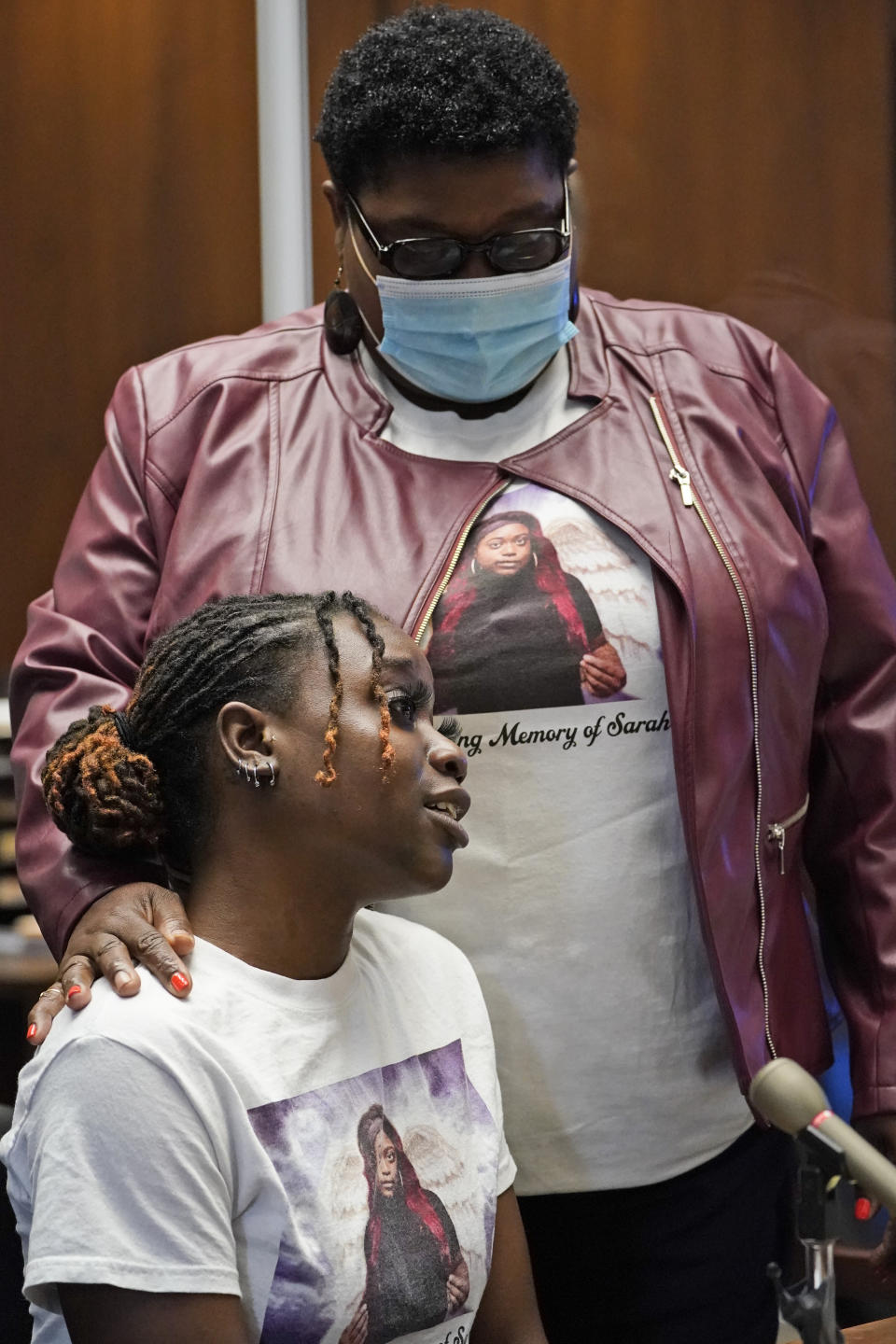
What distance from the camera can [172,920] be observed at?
139 centimetres

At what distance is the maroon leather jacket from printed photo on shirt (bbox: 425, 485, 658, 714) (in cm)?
3

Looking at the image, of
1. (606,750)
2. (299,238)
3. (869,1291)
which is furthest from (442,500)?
(869,1291)

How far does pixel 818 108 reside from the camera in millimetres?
2525

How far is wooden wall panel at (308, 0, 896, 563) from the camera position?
2.53m

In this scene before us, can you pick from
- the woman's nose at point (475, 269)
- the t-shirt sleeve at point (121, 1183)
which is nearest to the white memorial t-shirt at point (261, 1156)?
the t-shirt sleeve at point (121, 1183)

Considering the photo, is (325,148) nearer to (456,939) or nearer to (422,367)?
(422,367)

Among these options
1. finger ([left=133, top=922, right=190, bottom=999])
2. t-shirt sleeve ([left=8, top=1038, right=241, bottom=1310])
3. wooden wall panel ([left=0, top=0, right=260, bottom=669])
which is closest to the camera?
t-shirt sleeve ([left=8, top=1038, right=241, bottom=1310])

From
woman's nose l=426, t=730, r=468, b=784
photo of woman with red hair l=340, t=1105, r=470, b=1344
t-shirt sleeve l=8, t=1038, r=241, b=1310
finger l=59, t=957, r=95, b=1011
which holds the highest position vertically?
woman's nose l=426, t=730, r=468, b=784

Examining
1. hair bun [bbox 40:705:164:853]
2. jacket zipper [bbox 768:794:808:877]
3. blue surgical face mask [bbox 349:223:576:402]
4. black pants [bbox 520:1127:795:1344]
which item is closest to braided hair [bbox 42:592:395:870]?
hair bun [bbox 40:705:164:853]

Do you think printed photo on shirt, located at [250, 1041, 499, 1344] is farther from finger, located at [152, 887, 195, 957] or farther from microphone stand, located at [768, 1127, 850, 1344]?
microphone stand, located at [768, 1127, 850, 1344]

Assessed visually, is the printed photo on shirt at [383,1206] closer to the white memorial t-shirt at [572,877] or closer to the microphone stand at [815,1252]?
the white memorial t-shirt at [572,877]

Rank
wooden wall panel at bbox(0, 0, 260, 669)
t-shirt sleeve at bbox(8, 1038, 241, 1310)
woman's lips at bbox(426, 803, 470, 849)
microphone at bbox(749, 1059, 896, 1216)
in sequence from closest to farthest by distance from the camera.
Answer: microphone at bbox(749, 1059, 896, 1216) → t-shirt sleeve at bbox(8, 1038, 241, 1310) → woman's lips at bbox(426, 803, 470, 849) → wooden wall panel at bbox(0, 0, 260, 669)

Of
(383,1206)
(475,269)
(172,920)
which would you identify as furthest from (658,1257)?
(475,269)

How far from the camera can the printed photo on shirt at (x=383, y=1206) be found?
1.30 m
